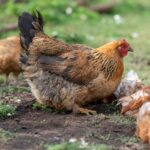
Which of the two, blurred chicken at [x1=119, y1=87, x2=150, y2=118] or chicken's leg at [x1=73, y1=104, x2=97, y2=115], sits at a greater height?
blurred chicken at [x1=119, y1=87, x2=150, y2=118]

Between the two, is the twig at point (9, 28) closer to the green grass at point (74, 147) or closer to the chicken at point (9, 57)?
the chicken at point (9, 57)

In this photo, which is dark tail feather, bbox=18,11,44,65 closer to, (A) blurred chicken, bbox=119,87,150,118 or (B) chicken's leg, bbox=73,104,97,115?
(B) chicken's leg, bbox=73,104,97,115

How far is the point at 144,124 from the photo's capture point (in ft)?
20.9

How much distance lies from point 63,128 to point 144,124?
37.9 inches

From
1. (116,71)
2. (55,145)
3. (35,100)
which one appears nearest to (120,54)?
(116,71)

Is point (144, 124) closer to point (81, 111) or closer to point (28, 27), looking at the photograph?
point (81, 111)

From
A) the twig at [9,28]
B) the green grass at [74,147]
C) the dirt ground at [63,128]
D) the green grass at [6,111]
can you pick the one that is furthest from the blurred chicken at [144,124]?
the twig at [9,28]

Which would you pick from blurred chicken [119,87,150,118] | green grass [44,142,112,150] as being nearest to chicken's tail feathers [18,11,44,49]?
blurred chicken [119,87,150,118]

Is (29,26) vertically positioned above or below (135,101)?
above

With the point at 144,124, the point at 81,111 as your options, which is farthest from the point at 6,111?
the point at 144,124

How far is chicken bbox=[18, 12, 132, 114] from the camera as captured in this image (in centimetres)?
749

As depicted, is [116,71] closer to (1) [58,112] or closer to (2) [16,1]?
(1) [58,112]

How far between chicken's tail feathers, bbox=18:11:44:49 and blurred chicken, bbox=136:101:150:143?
2.08 meters

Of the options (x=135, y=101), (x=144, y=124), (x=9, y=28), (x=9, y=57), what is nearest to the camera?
(x=144, y=124)
